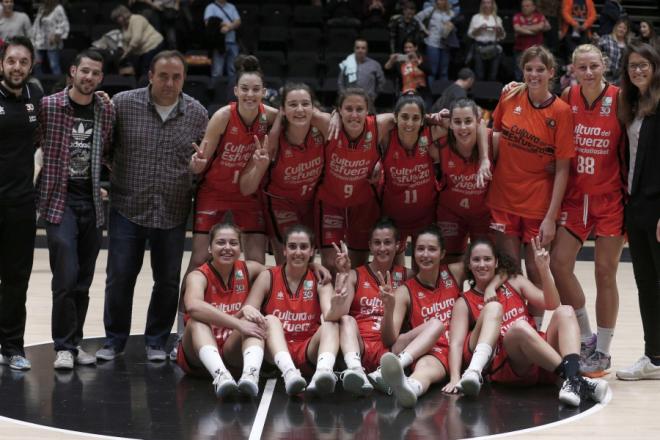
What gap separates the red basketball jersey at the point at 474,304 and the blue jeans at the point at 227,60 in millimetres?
7279

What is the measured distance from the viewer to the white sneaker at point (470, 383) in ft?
16.4

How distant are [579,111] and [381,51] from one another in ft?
23.8

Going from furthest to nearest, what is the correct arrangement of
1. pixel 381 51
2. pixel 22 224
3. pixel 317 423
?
pixel 381 51, pixel 22 224, pixel 317 423

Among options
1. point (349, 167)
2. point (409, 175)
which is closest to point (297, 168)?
point (349, 167)

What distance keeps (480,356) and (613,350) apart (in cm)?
169

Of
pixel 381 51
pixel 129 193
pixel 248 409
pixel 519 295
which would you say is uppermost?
pixel 381 51

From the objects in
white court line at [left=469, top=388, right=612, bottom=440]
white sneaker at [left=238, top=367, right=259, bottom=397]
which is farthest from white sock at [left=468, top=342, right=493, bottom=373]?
white sneaker at [left=238, top=367, right=259, bottom=397]

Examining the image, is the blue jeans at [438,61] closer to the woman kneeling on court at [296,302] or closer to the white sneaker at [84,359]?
the woman kneeling on court at [296,302]

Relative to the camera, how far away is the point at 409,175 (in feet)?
19.6

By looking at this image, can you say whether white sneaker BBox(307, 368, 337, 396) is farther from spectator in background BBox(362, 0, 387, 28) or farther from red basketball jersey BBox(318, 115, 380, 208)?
spectator in background BBox(362, 0, 387, 28)

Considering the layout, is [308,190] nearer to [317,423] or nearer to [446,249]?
[446,249]

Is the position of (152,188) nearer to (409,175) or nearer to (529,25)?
(409,175)

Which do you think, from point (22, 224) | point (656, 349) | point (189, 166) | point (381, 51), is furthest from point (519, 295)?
point (381, 51)

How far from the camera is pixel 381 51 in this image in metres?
12.8
